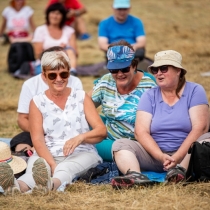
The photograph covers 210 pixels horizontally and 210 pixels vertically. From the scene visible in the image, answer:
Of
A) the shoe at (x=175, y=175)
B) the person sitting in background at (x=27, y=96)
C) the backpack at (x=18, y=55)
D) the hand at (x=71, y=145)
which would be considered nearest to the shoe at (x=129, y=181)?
the shoe at (x=175, y=175)

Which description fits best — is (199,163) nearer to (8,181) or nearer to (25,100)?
(8,181)

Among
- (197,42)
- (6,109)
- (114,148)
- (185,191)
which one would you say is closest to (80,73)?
(6,109)

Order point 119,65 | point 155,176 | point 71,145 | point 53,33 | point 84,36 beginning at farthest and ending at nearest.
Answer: point 84,36
point 53,33
point 119,65
point 155,176
point 71,145

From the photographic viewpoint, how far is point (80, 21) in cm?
1449

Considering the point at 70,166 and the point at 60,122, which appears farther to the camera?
the point at 60,122

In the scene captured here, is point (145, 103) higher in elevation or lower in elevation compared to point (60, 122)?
higher

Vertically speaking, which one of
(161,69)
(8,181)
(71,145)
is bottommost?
(8,181)

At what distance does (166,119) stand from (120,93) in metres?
0.73

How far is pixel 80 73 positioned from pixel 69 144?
18.8 feet

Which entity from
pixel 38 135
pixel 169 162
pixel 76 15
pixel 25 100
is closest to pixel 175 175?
pixel 169 162

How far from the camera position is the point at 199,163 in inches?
189

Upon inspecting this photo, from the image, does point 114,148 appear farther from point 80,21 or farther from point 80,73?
point 80,21

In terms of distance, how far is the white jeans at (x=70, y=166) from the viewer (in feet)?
16.0

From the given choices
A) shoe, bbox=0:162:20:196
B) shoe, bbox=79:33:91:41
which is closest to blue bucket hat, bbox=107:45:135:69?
shoe, bbox=0:162:20:196
